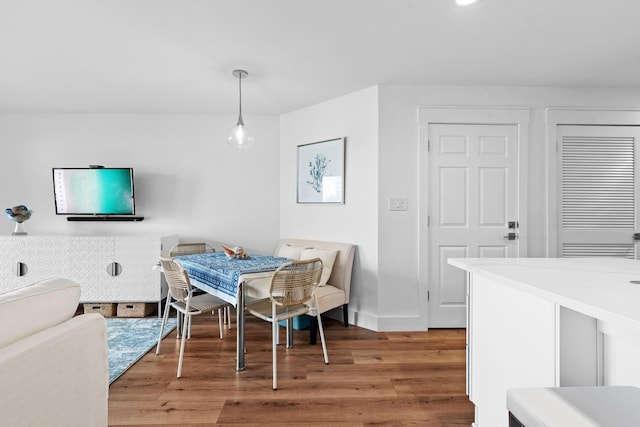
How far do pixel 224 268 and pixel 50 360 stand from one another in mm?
1266

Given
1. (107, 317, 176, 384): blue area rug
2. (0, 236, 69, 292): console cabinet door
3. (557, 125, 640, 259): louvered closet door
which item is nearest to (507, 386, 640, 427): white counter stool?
(107, 317, 176, 384): blue area rug

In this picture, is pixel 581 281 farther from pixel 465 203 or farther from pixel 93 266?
pixel 93 266

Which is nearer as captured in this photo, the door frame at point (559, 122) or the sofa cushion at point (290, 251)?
the door frame at point (559, 122)

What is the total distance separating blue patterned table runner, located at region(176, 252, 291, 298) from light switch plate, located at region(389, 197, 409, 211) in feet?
3.91

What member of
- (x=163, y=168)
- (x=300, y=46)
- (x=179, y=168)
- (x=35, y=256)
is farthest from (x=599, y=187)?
(x=35, y=256)

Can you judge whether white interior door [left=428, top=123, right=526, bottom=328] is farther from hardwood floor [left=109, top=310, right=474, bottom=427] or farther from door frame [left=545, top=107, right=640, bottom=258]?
hardwood floor [left=109, top=310, right=474, bottom=427]

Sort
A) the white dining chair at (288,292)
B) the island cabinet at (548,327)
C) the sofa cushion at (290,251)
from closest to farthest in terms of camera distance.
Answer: the island cabinet at (548,327) → the white dining chair at (288,292) → the sofa cushion at (290,251)

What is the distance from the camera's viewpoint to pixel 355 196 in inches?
128

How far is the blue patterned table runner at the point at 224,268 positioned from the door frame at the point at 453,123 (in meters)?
1.41

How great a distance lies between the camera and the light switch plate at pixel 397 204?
304 centimetres

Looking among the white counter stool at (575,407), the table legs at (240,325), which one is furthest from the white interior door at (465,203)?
the white counter stool at (575,407)

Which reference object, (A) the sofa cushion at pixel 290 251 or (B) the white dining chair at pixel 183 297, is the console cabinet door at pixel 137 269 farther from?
(A) the sofa cushion at pixel 290 251

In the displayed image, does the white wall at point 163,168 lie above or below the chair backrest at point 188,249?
above

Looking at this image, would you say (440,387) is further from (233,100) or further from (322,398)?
(233,100)
